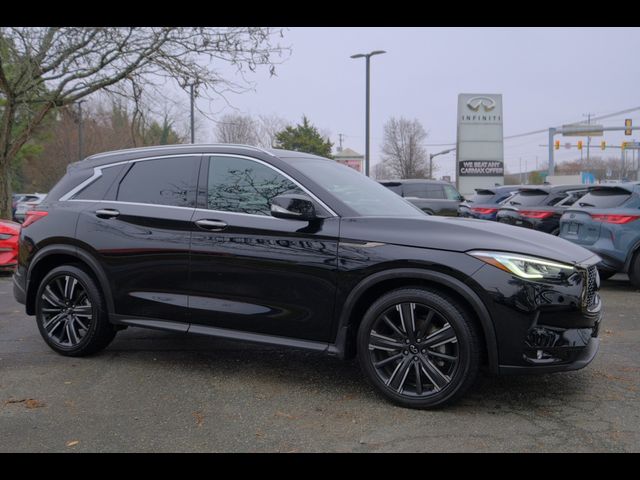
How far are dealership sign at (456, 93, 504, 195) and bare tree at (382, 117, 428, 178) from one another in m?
11.8

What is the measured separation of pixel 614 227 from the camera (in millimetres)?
8320

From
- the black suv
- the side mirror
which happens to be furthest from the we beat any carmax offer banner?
the side mirror

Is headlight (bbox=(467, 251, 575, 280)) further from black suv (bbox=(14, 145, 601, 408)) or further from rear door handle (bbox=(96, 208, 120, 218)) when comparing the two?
rear door handle (bbox=(96, 208, 120, 218))

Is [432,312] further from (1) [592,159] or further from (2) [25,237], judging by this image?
(1) [592,159]

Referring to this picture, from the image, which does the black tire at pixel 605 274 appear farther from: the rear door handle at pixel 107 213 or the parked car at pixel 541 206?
the rear door handle at pixel 107 213

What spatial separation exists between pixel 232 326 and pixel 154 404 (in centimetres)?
76

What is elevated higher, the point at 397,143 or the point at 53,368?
the point at 397,143

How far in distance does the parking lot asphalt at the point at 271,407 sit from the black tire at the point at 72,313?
15 cm

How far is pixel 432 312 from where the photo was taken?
369 cm

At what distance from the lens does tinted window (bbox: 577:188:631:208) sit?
8.54 meters

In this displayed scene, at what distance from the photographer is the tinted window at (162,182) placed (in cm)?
458

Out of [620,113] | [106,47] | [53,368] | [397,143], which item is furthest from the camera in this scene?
[620,113]

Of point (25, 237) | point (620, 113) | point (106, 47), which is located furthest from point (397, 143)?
point (25, 237)
